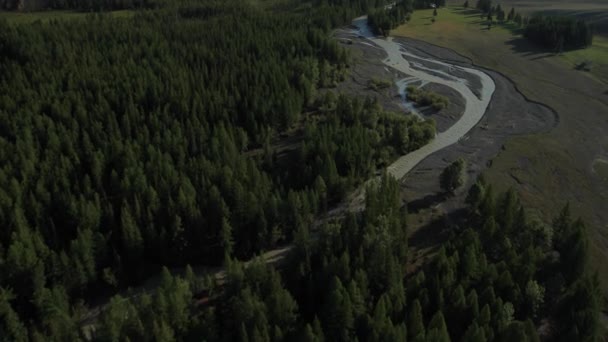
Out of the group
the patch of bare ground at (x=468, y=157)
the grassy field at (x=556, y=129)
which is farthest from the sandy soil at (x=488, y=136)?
the grassy field at (x=556, y=129)

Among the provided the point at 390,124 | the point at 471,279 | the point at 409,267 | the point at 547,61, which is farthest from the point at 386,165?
the point at 547,61

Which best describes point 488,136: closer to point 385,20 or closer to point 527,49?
point 527,49

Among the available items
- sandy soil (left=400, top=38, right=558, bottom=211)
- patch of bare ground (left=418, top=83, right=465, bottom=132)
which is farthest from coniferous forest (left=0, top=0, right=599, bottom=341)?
patch of bare ground (left=418, top=83, right=465, bottom=132)

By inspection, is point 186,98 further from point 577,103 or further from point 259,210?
point 577,103

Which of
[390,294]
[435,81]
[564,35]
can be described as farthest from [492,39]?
[390,294]

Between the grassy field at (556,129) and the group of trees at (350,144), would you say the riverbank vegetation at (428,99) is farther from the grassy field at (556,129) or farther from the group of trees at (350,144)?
the grassy field at (556,129)

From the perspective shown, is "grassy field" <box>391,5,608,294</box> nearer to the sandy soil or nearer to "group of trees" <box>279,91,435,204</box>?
the sandy soil
